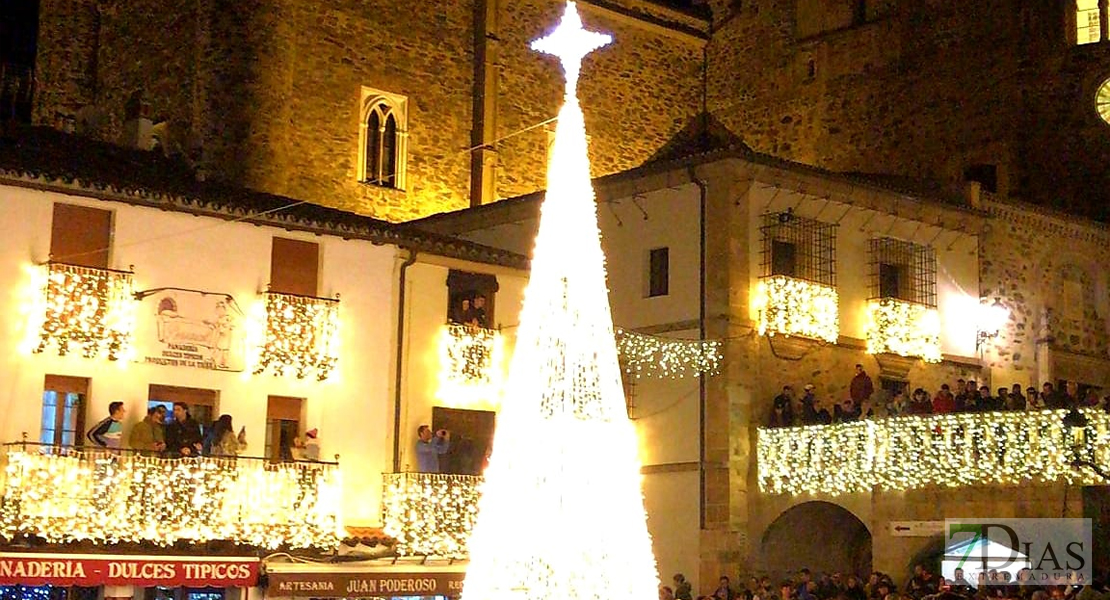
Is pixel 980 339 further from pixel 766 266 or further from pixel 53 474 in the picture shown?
pixel 53 474

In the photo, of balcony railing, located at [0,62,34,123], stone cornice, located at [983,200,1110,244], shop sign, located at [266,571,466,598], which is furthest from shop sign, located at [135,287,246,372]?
stone cornice, located at [983,200,1110,244]

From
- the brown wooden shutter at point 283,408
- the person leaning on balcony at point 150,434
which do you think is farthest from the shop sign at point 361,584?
the brown wooden shutter at point 283,408

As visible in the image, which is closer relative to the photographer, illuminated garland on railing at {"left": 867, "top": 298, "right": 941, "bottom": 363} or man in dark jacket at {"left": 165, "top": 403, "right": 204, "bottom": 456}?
man in dark jacket at {"left": 165, "top": 403, "right": 204, "bottom": 456}

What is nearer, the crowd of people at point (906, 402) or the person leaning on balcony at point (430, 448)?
the crowd of people at point (906, 402)

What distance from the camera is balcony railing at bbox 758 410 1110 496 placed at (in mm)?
23859

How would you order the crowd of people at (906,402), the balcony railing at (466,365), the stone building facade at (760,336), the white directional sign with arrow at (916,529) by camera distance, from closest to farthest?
the crowd of people at (906,402) < the white directional sign with arrow at (916,529) < the balcony railing at (466,365) < the stone building facade at (760,336)

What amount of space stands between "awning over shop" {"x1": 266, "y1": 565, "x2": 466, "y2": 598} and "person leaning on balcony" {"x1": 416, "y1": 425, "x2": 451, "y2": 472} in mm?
1548

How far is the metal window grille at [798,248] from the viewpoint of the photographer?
28.4m

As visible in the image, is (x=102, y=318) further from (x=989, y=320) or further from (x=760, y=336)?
(x=989, y=320)

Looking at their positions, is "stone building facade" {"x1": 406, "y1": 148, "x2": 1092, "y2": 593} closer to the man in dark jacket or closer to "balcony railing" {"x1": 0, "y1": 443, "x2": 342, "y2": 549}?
"balcony railing" {"x1": 0, "y1": 443, "x2": 342, "y2": 549}

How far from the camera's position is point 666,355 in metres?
28.3

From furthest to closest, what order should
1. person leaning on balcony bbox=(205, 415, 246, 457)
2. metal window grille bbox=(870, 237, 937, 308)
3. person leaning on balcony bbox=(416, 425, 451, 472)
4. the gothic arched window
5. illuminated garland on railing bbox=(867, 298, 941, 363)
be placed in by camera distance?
the gothic arched window, metal window grille bbox=(870, 237, 937, 308), illuminated garland on railing bbox=(867, 298, 941, 363), person leaning on balcony bbox=(416, 425, 451, 472), person leaning on balcony bbox=(205, 415, 246, 457)

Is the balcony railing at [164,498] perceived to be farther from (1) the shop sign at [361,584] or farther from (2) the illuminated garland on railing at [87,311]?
(2) the illuminated garland on railing at [87,311]

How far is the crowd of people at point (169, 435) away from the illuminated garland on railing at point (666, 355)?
758 cm
